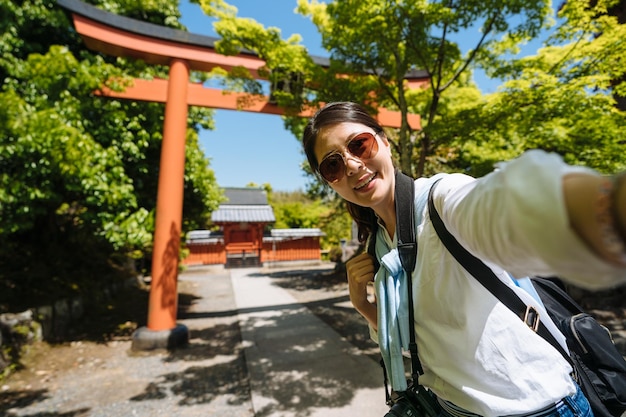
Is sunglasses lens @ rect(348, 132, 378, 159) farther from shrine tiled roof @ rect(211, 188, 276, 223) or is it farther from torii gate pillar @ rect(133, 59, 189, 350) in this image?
shrine tiled roof @ rect(211, 188, 276, 223)

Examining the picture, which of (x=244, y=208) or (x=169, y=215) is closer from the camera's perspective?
(x=169, y=215)

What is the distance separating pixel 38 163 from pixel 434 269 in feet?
17.0

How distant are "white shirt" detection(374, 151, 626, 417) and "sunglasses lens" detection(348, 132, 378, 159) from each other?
0.20m

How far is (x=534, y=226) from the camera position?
39 cm

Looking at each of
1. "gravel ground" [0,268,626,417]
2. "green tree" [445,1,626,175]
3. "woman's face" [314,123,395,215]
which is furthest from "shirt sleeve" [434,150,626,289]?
"green tree" [445,1,626,175]

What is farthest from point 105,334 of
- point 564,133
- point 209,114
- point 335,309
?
point 564,133

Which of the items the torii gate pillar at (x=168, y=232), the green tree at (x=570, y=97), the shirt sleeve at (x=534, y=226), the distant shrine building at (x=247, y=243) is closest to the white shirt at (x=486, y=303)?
the shirt sleeve at (x=534, y=226)

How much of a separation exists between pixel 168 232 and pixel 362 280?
4.92 metres

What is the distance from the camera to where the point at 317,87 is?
16.0 ft

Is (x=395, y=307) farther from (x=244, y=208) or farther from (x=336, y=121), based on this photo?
(x=244, y=208)

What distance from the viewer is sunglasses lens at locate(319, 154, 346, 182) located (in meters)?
1.02

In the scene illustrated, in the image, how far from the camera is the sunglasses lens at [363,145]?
1000 mm

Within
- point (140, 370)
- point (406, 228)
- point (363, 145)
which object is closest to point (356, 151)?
point (363, 145)

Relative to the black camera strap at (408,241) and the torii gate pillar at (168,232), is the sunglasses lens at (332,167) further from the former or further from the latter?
the torii gate pillar at (168,232)
